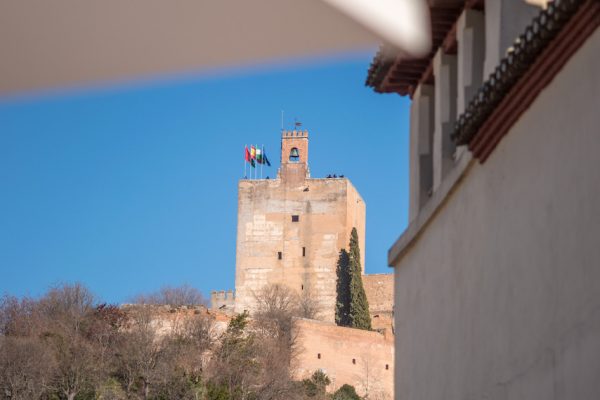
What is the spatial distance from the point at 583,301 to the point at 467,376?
2.72 m

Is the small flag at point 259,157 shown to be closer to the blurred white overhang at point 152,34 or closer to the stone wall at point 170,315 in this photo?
the stone wall at point 170,315

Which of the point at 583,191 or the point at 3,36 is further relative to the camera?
the point at 3,36

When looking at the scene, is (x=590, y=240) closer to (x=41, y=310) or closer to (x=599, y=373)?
(x=599, y=373)

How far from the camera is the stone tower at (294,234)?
65312mm

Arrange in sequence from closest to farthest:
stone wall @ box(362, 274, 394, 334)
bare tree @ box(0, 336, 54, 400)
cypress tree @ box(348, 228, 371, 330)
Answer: bare tree @ box(0, 336, 54, 400) → cypress tree @ box(348, 228, 371, 330) → stone wall @ box(362, 274, 394, 334)

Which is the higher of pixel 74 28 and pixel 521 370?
pixel 74 28

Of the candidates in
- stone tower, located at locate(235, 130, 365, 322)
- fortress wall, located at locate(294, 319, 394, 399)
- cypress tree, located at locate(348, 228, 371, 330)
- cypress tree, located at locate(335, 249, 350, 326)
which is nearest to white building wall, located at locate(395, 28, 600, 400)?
fortress wall, located at locate(294, 319, 394, 399)

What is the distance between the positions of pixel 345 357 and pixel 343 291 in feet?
32.2

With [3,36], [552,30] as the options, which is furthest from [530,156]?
[3,36]

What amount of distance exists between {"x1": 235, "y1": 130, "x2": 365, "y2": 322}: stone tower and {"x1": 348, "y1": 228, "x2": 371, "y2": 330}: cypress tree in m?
0.68

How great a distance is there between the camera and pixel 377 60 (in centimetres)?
1338

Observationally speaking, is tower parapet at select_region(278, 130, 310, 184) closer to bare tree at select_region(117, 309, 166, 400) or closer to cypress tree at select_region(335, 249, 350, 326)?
cypress tree at select_region(335, 249, 350, 326)

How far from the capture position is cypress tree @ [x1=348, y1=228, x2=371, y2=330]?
2438 inches

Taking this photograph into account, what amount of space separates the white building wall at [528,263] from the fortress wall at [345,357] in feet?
141
